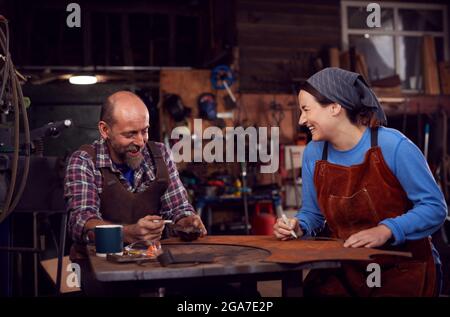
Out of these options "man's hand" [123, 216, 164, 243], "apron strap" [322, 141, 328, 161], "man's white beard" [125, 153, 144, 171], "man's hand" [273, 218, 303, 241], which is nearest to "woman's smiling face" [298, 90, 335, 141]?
"apron strap" [322, 141, 328, 161]

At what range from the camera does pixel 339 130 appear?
2918 mm

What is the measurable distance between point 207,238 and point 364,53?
866cm

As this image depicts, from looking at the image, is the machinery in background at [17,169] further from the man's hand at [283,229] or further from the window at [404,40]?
the window at [404,40]

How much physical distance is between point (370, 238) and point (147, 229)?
3.04 feet

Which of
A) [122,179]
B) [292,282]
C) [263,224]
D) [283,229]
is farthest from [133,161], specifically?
[263,224]

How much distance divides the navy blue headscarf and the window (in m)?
8.20

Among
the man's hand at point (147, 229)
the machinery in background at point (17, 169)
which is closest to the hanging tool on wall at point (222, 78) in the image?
the machinery in background at point (17, 169)

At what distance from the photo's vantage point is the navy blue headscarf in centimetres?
286

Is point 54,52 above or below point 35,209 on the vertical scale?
above

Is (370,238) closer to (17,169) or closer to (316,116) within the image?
(316,116)

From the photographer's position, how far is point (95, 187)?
10.7 feet
